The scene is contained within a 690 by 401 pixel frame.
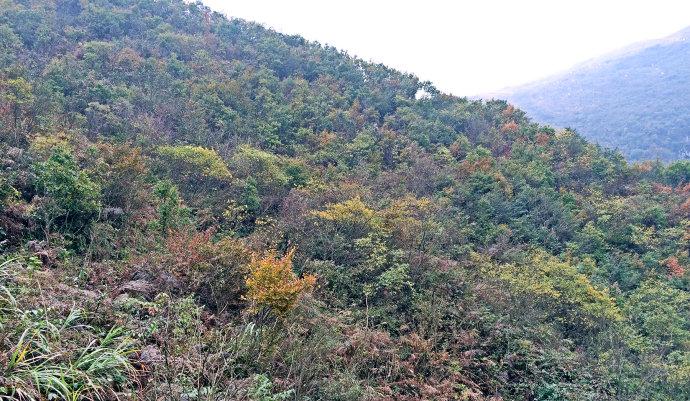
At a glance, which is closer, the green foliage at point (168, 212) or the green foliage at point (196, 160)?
the green foliage at point (168, 212)

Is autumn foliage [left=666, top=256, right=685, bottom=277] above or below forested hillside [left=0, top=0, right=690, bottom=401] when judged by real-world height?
below

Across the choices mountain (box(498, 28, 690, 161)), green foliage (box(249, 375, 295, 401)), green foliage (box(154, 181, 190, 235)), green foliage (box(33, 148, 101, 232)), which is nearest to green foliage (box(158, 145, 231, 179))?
green foliage (box(154, 181, 190, 235))

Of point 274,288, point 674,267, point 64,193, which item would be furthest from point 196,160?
point 674,267

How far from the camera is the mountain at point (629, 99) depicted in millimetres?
47844

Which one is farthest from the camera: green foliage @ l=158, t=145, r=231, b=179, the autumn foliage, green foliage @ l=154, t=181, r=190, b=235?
the autumn foliage

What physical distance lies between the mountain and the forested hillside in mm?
30607

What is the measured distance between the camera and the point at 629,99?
64875 millimetres

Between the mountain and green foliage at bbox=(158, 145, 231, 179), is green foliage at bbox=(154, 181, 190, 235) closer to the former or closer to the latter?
green foliage at bbox=(158, 145, 231, 179)

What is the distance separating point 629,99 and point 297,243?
72767 millimetres

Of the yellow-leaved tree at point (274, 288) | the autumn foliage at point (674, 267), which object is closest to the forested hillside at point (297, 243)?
the yellow-leaved tree at point (274, 288)

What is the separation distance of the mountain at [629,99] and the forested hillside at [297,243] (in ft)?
100

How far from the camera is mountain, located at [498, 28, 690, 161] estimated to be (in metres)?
47.8

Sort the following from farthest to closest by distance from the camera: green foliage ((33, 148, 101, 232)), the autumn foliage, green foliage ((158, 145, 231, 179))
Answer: the autumn foliage, green foliage ((158, 145, 231, 179)), green foliage ((33, 148, 101, 232))

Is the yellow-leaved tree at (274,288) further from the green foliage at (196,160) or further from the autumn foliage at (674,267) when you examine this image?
the autumn foliage at (674,267)
